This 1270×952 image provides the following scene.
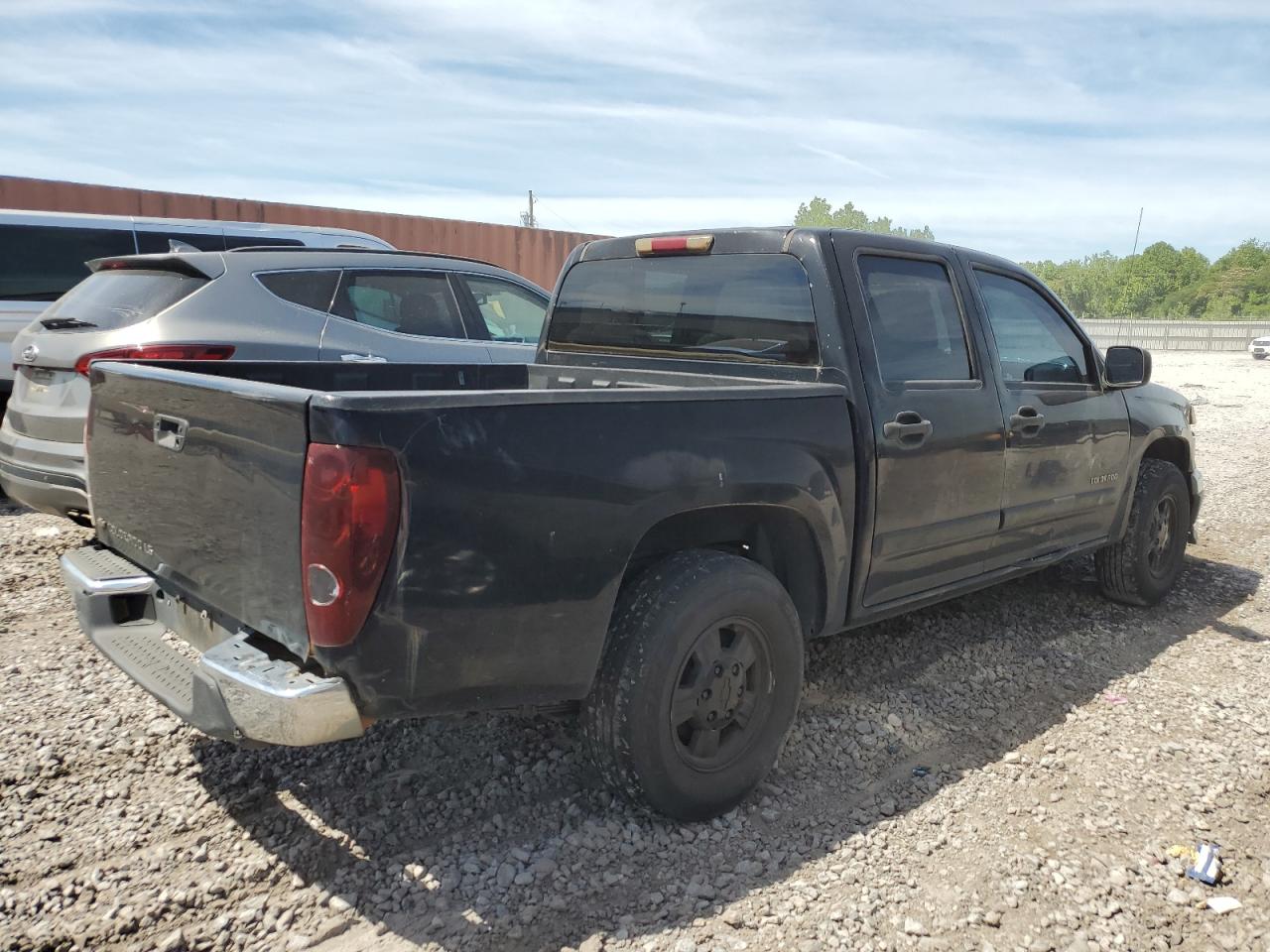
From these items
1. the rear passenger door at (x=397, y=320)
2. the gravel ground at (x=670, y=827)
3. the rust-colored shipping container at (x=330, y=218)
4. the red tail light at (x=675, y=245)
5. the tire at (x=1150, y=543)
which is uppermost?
the rust-colored shipping container at (x=330, y=218)

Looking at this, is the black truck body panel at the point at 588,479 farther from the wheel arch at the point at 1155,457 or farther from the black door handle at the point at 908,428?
the wheel arch at the point at 1155,457

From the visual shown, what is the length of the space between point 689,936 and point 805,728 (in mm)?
1302

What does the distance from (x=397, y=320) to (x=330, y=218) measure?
987 centimetres

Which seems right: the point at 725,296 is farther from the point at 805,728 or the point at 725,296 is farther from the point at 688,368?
the point at 805,728

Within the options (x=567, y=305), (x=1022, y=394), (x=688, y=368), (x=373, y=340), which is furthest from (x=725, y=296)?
(x=373, y=340)

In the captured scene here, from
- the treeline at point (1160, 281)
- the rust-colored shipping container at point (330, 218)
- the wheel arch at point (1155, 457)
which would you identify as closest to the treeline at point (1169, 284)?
the treeline at point (1160, 281)

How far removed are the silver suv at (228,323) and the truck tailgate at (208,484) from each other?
65.1 inches

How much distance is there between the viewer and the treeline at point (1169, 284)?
3167 inches

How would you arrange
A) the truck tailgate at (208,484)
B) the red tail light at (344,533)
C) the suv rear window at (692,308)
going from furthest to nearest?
1. the suv rear window at (692,308)
2. the truck tailgate at (208,484)
3. the red tail light at (344,533)

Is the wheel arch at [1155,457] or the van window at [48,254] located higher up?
the van window at [48,254]

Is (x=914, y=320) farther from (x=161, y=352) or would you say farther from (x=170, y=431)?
(x=161, y=352)

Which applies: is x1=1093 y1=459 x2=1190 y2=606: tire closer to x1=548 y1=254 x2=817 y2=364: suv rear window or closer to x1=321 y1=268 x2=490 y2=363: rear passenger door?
x1=548 y1=254 x2=817 y2=364: suv rear window

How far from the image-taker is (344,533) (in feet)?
6.84

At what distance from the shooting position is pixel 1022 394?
3979 millimetres
